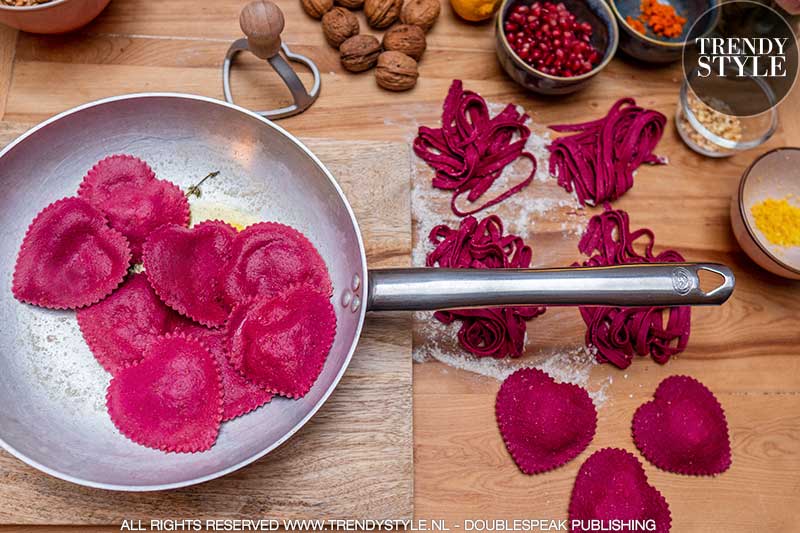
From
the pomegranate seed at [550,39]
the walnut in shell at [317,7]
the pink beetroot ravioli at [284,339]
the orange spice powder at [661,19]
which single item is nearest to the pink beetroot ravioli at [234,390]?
the pink beetroot ravioli at [284,339]

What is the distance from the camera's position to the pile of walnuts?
1.55 metres

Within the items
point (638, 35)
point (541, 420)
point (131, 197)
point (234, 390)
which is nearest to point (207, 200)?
point (131, 197)

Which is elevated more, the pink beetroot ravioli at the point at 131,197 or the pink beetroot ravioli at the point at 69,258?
the pink beetroot ravioli at the point at 131,197

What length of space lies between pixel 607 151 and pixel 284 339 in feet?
2.92

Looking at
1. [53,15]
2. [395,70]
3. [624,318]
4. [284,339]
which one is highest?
[53,15]

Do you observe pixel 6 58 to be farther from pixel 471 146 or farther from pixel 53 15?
pixel 471 146

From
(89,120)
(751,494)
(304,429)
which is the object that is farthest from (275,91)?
(751,494)

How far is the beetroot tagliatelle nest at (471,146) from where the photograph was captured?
1.54 m

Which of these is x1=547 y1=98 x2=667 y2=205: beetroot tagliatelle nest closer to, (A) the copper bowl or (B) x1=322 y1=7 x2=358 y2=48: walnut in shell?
(B) x1=322 y1=7 x2=358 y2=48: walnut in shell

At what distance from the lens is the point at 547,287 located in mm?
1173

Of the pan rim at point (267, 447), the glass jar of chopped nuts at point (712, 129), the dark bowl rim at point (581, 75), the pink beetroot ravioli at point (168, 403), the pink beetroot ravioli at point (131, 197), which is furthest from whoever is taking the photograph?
the glass jar of chopped nuts at point (712, 129)

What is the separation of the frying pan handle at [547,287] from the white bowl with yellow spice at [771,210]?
0.37 metres

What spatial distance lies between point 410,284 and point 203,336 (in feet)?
1.36

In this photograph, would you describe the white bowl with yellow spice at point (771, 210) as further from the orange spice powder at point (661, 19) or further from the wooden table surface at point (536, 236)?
the orange spice powder at point (661, 19)
